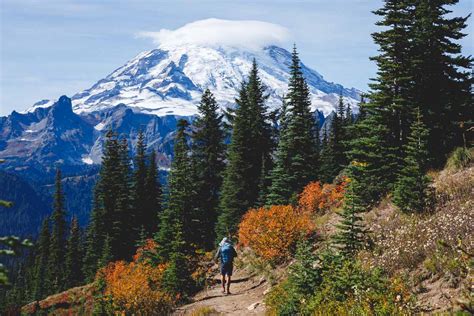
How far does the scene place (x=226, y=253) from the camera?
16719 millimetres

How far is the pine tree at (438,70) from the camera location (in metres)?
22.0

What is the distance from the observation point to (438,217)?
1238 centimetres

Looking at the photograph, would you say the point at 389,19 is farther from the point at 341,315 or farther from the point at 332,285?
the point at 341,315

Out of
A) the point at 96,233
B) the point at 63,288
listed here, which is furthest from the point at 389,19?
the point at 63,288

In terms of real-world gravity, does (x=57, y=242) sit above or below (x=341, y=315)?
below

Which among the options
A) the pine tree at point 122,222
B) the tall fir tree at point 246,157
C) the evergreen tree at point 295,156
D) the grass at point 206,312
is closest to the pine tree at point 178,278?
the grass at point 206,312

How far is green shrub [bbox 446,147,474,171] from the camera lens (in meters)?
17.9

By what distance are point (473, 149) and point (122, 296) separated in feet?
51.1

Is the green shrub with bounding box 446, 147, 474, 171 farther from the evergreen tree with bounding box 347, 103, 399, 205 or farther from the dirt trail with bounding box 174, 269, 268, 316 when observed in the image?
the dirt trail with bounding box 174, 269, 268, 316

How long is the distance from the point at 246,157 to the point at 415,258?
28.4 m

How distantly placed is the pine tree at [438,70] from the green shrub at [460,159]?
9.47 feet

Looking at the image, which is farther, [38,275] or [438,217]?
[38,275]

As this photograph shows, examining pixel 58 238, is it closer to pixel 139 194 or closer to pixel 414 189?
pixel 139 194

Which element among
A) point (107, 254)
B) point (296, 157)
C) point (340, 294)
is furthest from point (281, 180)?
point (107, 254)
